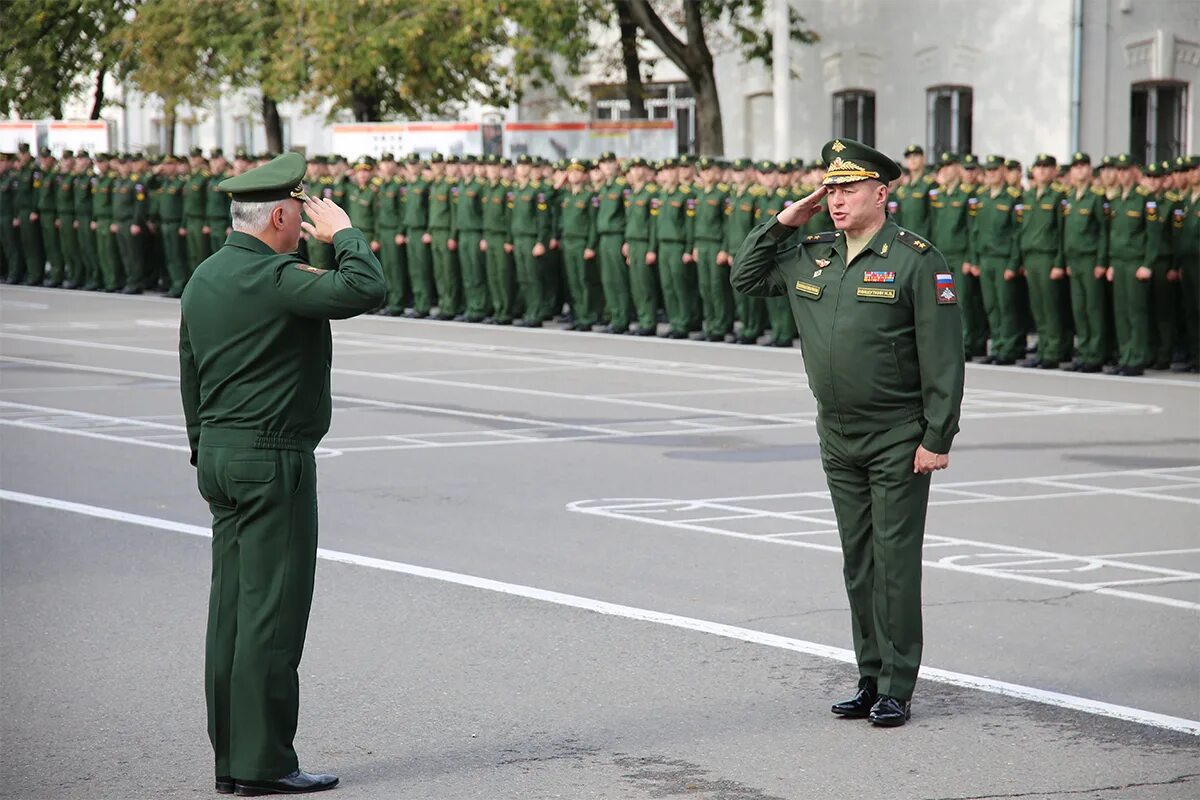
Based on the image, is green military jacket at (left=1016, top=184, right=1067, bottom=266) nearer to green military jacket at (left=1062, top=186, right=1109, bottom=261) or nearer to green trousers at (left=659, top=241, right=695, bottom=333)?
green military jacket at (left=1062, top=186, right=1109, bottom=261)

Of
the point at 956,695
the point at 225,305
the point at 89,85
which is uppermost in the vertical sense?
the point at 89,85

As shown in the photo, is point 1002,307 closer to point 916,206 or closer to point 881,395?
point 916,206

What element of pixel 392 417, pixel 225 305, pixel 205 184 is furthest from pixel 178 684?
pixel 205 184

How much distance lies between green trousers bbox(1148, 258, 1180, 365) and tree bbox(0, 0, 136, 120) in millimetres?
17194

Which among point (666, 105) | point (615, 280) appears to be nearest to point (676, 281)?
point (615, 280)

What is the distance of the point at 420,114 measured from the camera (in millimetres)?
39125

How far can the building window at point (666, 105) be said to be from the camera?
1511 inches

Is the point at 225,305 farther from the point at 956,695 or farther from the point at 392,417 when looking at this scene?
the point at 392,417

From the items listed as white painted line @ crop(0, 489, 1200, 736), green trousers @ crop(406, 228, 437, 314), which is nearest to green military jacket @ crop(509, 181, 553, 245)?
green trousers @ crop(406, 228, 437, 314)

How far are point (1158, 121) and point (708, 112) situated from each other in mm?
7316

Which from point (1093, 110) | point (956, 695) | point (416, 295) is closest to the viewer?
point (956, 695)

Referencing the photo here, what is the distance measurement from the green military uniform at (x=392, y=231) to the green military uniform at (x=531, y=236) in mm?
2317

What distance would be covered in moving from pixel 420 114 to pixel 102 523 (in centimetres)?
2896

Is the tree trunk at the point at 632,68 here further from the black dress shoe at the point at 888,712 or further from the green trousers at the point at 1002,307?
the black dress shoe at the point at 888,712
